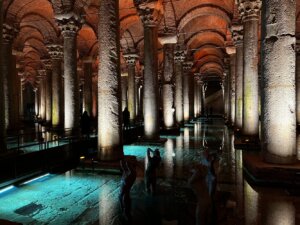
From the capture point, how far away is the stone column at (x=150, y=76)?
1146cm

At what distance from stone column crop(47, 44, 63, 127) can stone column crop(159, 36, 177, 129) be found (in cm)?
640

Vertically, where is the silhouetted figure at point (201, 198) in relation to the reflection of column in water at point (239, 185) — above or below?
above

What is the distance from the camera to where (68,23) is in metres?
11.9

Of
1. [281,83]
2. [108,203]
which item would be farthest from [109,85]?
[281,83]

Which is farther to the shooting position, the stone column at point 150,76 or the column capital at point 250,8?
the stone column at point 150,76

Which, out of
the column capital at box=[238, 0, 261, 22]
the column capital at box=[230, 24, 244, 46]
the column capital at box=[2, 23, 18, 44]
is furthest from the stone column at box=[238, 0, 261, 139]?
the column capital at box=[2, 23, 18, 44]

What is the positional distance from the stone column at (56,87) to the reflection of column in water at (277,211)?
13.3m

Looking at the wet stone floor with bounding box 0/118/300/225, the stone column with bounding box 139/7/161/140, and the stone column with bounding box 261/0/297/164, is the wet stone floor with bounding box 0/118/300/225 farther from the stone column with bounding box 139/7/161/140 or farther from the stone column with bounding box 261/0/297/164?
the stone column with bounding box 139/7/161/140

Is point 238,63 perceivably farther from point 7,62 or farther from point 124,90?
point 124,90

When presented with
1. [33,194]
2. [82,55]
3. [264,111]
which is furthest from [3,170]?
[82,55]

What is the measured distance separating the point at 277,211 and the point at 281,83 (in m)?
2.81

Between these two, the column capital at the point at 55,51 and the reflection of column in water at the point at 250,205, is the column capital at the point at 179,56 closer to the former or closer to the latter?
the column capital at the point at 55,51

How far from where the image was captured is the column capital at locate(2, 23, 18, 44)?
13.9 m

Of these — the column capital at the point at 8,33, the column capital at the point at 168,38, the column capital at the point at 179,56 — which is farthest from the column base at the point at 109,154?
the column capital at the point at 179,56
